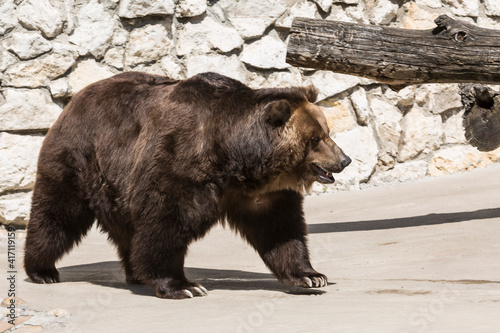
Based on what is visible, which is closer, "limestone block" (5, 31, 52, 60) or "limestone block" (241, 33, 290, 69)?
"limestone block" (5, 31, 52, 60)

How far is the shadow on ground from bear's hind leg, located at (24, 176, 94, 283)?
215cm

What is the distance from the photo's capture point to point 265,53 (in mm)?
7781

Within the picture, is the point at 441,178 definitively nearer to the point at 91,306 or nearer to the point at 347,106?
the point at 347,106

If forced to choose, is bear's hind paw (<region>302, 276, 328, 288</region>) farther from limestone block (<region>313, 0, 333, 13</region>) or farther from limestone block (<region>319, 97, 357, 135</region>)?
limestone block (<region>313, 0, 333, 13</region>)

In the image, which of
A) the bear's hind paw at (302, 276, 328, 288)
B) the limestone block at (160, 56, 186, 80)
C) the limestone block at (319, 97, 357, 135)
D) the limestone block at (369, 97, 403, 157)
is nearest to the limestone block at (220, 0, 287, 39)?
the limestone block at (160, 56, 186, 80)

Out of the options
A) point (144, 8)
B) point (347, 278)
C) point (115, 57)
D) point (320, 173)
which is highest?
point (144, 8)

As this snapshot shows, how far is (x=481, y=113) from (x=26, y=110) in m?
3.73

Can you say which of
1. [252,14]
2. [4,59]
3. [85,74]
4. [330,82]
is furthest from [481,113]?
[4,59]

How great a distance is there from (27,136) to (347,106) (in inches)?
124

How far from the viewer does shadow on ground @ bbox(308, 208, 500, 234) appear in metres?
6.10

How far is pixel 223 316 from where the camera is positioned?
11.7 ft

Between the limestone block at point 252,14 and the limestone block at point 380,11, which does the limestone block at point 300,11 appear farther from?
the limestone block at point 380,11

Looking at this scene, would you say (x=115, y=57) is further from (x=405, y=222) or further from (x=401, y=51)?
(x=405, y=222)

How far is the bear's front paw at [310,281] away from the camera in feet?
14.6
